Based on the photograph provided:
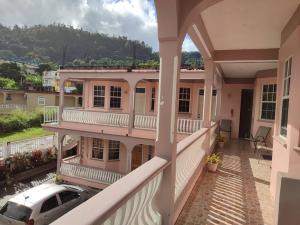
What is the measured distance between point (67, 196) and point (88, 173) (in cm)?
354

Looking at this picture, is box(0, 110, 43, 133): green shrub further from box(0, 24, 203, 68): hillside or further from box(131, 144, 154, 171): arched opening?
box(0, 24, 203, 68): hillside

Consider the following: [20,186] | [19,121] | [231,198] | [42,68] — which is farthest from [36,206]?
[42,68]

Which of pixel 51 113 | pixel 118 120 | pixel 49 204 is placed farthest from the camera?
pixel 51 113

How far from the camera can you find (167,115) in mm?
2447

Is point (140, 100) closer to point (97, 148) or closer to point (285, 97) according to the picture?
point (97, 148)

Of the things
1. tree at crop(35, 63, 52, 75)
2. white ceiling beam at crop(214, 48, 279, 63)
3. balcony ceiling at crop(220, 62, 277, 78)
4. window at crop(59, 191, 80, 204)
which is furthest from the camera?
tree at crop(35, 63, 52, 75)

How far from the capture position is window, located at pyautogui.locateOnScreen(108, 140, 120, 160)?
42.2ft

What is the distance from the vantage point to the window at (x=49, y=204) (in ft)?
23.3

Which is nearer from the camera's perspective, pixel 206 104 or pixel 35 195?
pixel 206 104

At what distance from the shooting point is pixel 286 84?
3.81m

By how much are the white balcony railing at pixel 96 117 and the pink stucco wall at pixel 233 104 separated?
16.1ft

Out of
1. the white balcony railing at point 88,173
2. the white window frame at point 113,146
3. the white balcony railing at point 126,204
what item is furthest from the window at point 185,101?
the white balcony railing at point 126,204

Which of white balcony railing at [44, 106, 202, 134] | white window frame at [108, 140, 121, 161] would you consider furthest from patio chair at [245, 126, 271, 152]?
white window frame at [108, 140, 121, 161]

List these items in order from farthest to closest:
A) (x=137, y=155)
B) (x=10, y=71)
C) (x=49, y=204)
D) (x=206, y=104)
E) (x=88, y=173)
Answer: (x=10, y=71)
(x=137, y=155)
(x=88, y=173)
(x=49, y=204)
(x=206, y=104)
